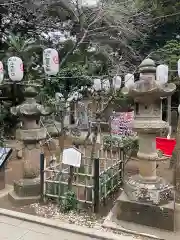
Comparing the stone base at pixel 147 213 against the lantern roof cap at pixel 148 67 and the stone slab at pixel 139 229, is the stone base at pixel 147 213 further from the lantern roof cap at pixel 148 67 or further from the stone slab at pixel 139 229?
the lantern roof cap at pixel 148 67

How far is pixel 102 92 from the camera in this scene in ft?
30.2

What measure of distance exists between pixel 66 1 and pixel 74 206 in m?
8.99

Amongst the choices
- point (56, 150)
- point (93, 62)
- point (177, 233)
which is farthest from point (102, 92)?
point (177, 233)

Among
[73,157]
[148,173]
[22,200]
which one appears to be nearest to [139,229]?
[148,173]

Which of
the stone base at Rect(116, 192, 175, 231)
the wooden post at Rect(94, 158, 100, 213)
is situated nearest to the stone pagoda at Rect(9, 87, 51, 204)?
the wooden post at Rect(94, 158, 100, 213)

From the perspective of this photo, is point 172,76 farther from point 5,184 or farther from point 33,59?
point 5,184

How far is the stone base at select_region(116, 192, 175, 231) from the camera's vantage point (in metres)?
4.69

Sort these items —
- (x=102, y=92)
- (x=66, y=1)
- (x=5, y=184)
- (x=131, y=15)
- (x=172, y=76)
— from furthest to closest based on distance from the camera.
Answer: (x=172, y=76) < (x=131, y=15) < (x=66, y=1) < (x=102, y=92) < (x=5, y=184)

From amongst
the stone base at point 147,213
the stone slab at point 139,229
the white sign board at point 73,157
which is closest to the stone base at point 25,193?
the white sign board at point 73,157

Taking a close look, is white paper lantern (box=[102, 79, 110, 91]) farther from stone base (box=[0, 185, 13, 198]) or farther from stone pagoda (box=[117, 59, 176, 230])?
stone base (box=[0, 185, 13, 198])

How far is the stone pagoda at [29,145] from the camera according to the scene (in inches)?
239

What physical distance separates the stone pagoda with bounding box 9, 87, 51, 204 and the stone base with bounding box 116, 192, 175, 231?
2159mm

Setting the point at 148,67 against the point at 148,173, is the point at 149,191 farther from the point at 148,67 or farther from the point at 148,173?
the point at 148,67

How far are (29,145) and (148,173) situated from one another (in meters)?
2.93
